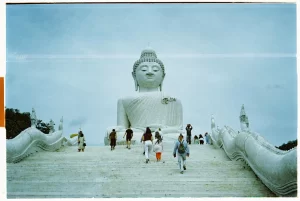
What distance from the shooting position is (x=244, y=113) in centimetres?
1334

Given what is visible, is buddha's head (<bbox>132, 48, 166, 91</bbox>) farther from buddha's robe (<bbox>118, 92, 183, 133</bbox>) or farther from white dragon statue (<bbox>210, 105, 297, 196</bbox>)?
white dragon statue (<bbox>210, 105, 297, 196</bbox>)

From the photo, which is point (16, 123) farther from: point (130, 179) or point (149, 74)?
point (130, 179)

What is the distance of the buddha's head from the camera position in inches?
768

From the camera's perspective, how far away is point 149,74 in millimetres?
19453

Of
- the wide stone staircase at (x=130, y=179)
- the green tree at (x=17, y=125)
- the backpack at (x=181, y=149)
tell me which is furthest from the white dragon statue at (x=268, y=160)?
the green tree at (x=17, y=125)

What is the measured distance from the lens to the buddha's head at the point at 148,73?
1950 cm

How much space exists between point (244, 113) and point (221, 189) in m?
6.70

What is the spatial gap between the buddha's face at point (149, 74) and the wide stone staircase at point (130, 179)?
9.98 meters

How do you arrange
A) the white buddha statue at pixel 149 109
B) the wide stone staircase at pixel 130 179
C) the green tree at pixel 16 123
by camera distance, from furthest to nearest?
the green tree at pixel 16 123 < the white buddha statue at pixel 149 109 < the wide stone staircase at pixel 130 179

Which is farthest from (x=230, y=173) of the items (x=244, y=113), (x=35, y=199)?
(x=244, y=113)

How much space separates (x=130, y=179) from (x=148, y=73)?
1204 centimetres

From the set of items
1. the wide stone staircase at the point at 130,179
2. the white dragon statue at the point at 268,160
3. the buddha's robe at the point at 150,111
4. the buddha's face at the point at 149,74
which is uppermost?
the buddha's face at the point at 149,74

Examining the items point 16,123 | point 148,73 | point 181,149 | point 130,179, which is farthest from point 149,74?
point 130,179

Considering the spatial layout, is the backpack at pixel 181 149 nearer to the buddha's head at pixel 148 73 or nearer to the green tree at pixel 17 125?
the buddha's head at pixel 148 73
